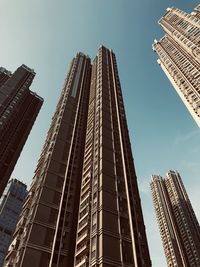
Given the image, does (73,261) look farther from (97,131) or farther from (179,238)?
(179,238)

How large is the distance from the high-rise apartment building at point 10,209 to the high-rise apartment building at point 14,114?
194 feet

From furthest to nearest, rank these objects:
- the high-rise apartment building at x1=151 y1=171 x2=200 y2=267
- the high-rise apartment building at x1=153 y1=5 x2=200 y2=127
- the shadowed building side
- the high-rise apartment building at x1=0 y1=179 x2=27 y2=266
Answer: the high-rise apartment building at x1=0 y1=179 x2=27 y2=266 < the high-rise apartment building at x1=151 y1=171 x2=200 y2=267 < the high-rise apartment building at x1=153 y1=5 x2=200 y2=127 < the shadowed building side

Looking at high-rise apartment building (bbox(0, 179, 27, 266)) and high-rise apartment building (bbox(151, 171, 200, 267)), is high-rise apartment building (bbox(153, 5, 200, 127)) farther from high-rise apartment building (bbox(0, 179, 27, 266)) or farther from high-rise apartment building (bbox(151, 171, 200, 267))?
high-rise apartment building (bbox(0, 179, 27, 266))

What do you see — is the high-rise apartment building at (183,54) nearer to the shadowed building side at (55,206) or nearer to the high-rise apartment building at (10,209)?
the shadowed building side at (55,206)

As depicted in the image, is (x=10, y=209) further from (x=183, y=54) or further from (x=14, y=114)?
(x=183, y=54)

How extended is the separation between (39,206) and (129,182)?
43.8ft

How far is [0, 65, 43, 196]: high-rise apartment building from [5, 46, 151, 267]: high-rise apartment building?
23761mm

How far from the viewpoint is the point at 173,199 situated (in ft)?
342

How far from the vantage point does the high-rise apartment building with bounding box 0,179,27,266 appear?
410ft

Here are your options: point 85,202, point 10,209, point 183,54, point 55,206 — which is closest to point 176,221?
point 183,54

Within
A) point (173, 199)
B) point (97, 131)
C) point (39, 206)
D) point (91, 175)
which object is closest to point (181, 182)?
point (173, 199)

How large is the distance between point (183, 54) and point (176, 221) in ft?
199

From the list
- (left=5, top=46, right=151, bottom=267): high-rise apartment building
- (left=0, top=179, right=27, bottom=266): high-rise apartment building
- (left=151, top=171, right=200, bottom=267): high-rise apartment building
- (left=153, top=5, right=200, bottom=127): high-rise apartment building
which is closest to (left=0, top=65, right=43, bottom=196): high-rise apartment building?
(left=5, top=46, right=151, bottom=267): high-rise apartment building

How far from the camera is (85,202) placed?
3503cm
